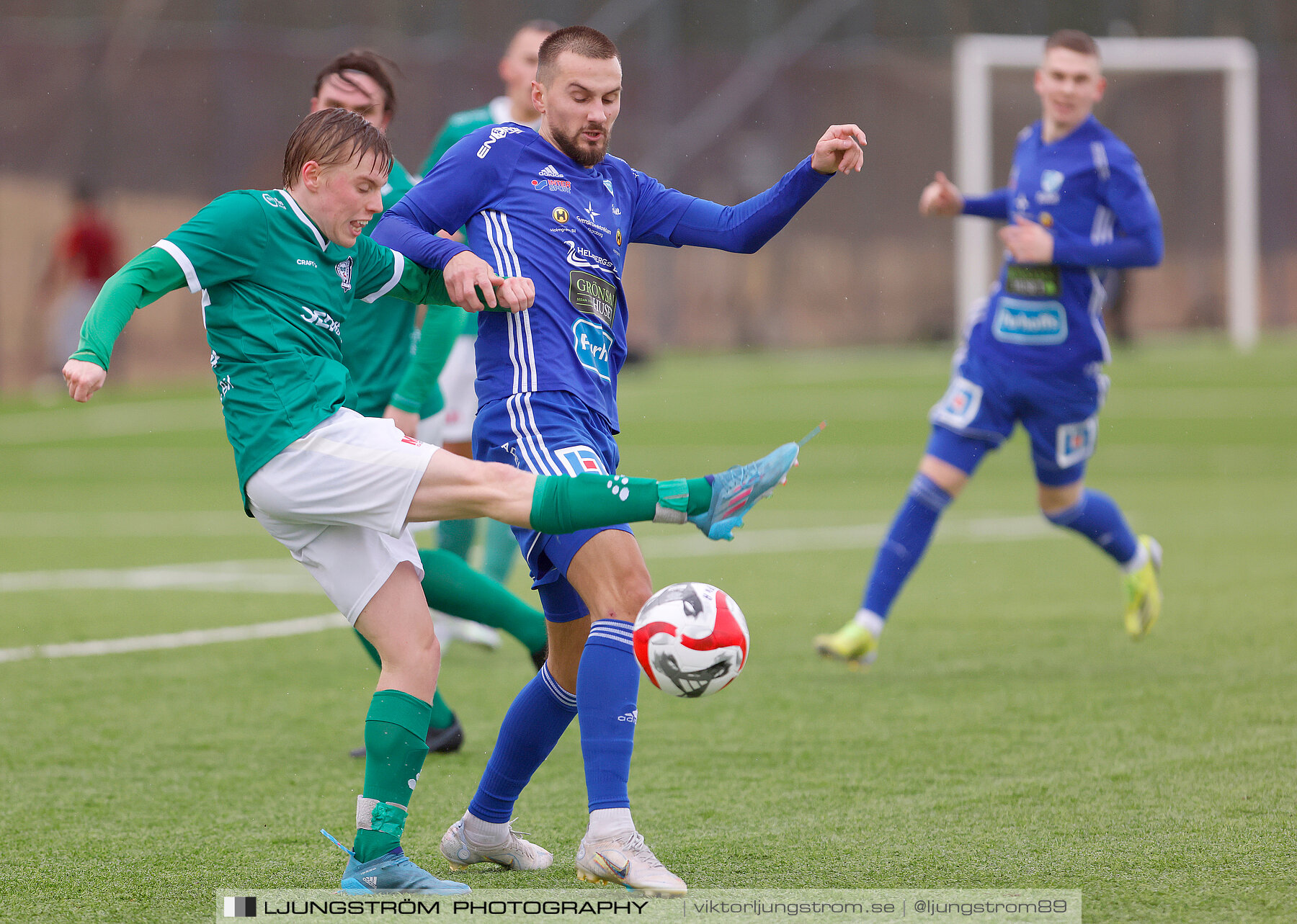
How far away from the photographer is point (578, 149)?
3.96 metres

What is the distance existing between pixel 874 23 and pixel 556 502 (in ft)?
78.0

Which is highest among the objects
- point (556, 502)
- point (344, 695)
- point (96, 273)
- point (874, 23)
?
point (874, 23)

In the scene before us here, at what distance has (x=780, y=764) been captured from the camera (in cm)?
484

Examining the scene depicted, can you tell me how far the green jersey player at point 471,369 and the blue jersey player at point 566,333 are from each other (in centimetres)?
177

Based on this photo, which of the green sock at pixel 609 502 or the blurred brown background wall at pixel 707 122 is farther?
the blurred brown background wall at pixel 707 122

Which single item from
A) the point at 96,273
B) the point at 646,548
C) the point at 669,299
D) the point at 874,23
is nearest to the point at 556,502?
the point at 646,548

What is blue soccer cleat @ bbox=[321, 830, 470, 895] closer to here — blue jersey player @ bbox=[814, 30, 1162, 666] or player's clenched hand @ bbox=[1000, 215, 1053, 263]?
blue jersey player @ bbox=[814, 30, 1162, 666]

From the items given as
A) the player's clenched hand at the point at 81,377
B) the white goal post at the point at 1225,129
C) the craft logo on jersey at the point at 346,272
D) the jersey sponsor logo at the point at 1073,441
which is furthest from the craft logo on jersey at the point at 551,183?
the white goal post at the point at 1225,129

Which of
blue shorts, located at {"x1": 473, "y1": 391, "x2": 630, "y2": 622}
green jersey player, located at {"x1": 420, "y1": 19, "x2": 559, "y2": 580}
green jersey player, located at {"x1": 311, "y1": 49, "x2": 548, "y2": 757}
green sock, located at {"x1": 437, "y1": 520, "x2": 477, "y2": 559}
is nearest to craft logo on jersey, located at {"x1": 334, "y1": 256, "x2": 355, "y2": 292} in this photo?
blue shorts, located at {"x1": 473, "y1": 391, "x2": 630, "y2": 622}

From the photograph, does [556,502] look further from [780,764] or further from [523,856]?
[780,764]

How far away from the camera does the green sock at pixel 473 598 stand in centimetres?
486

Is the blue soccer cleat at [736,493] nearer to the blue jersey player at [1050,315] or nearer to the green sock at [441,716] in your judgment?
the green sock at [441,716]

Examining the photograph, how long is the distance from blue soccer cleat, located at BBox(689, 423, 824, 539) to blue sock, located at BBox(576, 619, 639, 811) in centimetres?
35

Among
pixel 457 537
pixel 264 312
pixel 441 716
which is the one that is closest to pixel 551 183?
pixel 264 312
